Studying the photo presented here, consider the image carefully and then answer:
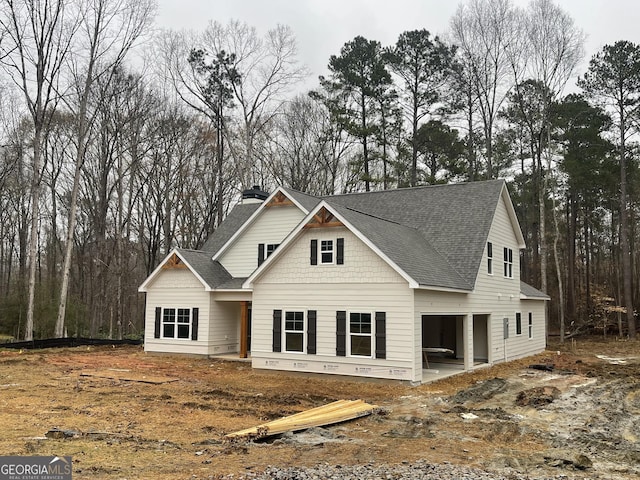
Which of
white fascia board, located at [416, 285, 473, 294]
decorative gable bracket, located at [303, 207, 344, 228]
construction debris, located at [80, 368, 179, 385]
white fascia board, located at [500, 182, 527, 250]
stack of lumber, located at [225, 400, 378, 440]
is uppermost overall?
white fascia board, located at [500, 182, 527, 250]

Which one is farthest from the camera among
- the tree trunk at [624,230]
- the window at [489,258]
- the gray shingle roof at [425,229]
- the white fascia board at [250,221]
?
the tree trunk at [624,230]

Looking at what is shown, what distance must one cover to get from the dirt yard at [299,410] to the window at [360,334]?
879 mm

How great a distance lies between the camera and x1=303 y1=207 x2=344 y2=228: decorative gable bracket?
16156mm

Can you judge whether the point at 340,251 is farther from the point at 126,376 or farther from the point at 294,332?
the point at 126,376

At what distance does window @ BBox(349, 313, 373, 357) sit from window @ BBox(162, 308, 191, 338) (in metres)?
8.18

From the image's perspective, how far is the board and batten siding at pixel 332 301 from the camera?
14.9 m

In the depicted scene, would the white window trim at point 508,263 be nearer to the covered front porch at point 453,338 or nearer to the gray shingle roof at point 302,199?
the covered front porch at point 453,338

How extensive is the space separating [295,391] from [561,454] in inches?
285

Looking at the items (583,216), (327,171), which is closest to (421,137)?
(327,171)

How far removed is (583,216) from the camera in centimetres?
3744

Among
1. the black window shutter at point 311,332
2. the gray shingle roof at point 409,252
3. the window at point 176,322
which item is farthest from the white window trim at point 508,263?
the window at point 176,322

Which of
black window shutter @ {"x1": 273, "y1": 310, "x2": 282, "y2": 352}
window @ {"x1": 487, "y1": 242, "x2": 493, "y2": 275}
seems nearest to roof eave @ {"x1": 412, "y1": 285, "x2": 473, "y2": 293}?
window @ {"x1": 487, "y1": 242, "x2": 493, "y2": 275}

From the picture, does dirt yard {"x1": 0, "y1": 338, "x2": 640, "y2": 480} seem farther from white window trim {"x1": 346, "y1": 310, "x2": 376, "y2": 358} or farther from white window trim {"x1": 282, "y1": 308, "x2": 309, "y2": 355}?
white window trim {"x1": 282, "y1": 308, "x2": 309, "y2": 355}

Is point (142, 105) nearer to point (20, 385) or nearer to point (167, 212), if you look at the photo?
point (167, 212)
